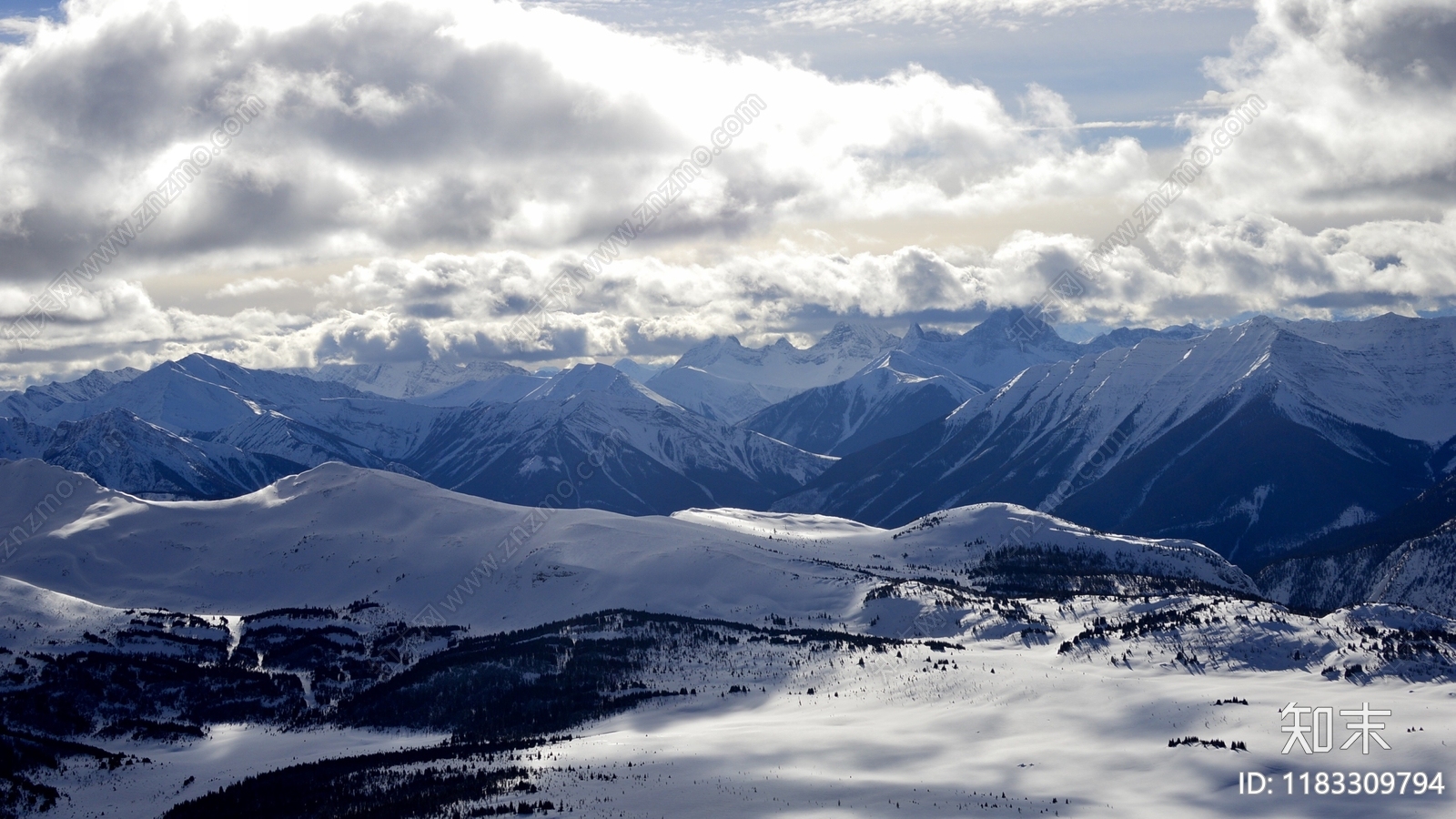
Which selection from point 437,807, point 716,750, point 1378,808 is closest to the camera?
point 1378,808

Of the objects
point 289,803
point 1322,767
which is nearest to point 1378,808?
point 1322,767

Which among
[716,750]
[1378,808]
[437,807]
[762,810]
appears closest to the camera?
[1378,808]

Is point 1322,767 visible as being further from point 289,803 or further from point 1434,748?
point 289,803

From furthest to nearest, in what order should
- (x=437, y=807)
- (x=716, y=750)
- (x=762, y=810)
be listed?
1. (x=716, y=750)
2. (x=437, y=807)
3. (x=762, y=810)

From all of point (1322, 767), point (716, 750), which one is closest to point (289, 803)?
point (716, 750)

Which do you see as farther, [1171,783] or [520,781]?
[520,781]

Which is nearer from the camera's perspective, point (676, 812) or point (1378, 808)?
point (1378, 808)

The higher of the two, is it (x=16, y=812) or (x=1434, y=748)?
(x=16, y=812)

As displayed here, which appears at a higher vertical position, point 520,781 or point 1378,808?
point 520,781

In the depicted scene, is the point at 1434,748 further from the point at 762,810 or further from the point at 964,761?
the point at 762,810
